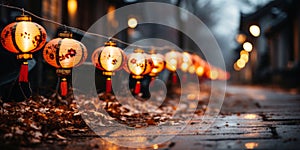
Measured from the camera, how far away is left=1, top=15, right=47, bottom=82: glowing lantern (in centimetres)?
738

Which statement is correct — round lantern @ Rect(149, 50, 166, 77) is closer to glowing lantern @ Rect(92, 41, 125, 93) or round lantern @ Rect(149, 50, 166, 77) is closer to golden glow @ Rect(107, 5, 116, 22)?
glowing lantern @ Rect(92, 41, 125, 93)

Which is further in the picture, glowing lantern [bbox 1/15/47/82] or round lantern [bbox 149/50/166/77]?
round lantern [bbox 149/50/166/77]

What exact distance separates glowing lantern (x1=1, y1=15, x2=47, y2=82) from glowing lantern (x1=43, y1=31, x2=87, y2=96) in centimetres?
62

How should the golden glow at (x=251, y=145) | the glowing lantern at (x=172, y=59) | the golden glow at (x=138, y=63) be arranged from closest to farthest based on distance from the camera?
the golden glow at (x=251, y=145) → the golden glow at (x=138, y=63) → the glowing lantern at (x=172, y=59)

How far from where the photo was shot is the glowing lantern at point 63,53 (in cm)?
832

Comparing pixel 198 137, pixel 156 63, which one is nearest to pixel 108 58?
pixel 198 137

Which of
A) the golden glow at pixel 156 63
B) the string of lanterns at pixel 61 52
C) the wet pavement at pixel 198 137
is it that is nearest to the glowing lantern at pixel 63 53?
the string of lanterns at pixel 61 52

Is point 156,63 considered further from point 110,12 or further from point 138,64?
point 110,12

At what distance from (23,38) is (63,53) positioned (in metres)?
1.14

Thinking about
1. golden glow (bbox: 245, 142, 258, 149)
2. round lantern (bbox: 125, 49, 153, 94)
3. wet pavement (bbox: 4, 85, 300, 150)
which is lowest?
golden glow (bbox: 245, 142, 258, 149)

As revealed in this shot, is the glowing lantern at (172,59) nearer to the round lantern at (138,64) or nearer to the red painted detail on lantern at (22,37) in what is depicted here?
the round lantern at (138,64)

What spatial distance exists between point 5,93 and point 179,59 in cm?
981

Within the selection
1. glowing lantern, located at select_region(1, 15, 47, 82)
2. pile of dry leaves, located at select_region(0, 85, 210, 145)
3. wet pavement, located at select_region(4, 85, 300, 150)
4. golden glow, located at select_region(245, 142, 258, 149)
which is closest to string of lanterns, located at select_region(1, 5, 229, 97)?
glowing lantern, located at select_region(1, 15, 47, 82)

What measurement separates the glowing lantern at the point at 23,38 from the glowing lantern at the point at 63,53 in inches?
24.2
